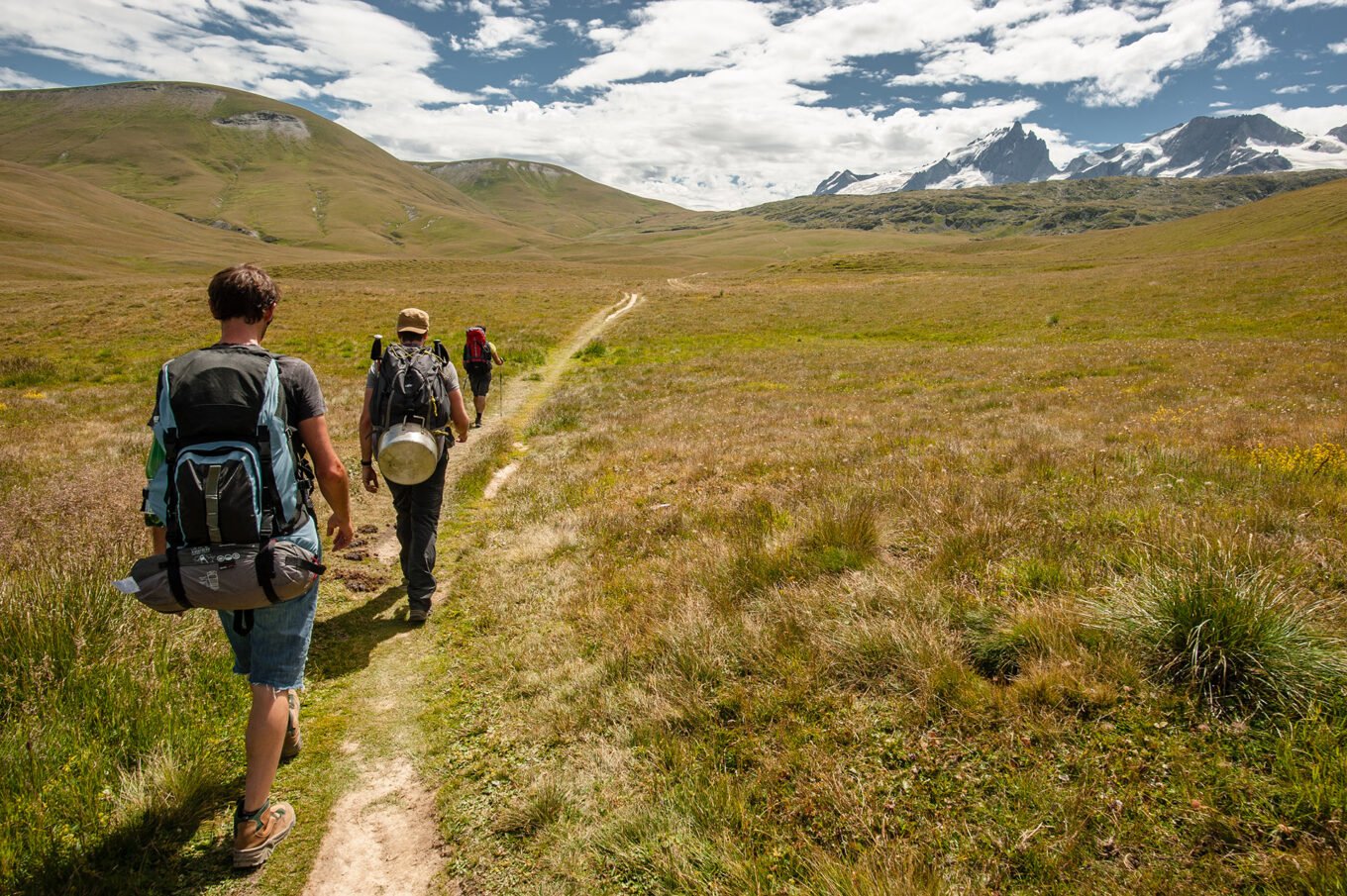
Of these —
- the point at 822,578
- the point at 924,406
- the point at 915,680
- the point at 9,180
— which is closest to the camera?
the point at 915,680

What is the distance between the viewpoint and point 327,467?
13.0 ft

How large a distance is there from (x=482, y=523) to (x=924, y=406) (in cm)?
1081

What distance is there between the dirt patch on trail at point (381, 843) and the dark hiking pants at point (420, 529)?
99.1 inches

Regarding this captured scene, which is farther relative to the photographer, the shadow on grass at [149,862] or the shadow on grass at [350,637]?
the shadow on grass at [350,637]

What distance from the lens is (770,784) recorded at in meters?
3.71

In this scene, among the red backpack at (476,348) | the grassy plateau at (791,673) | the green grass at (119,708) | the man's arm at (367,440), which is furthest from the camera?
the red backpack at (476,348)

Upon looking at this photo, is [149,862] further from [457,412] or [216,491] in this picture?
[457,412]

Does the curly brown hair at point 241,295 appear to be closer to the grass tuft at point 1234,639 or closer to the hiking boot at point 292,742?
the hiking boot at point 292,742

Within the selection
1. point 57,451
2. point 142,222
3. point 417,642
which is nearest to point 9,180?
point 142,222

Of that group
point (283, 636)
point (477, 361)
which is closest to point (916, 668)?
point (283, 636)

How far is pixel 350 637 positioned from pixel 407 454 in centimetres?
218

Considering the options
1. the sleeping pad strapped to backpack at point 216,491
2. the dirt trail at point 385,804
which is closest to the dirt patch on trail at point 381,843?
the dirt trail at point 385,804

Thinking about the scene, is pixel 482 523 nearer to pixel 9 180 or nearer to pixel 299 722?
pixel 299 722

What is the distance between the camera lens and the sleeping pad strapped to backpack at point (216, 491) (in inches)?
131
